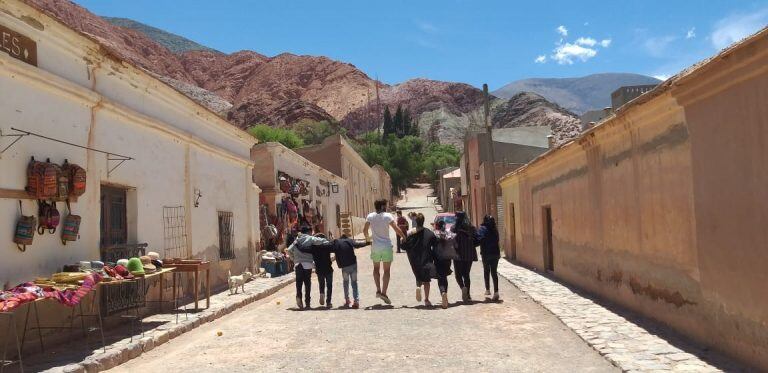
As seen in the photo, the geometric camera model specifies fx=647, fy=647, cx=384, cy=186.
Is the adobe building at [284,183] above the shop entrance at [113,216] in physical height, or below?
above

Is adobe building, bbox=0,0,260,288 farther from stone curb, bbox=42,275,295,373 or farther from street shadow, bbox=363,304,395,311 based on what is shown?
street shadow, bbox=363,304,395,311

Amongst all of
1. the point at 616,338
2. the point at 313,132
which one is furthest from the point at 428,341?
the point at 313,132

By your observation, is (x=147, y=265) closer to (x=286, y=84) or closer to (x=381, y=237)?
(x=381, y=237)

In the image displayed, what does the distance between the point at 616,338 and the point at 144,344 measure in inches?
214

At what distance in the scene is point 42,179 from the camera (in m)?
7.35

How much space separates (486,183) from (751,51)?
77.8ft

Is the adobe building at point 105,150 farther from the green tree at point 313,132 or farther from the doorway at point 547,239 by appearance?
the green tree at point 313,132

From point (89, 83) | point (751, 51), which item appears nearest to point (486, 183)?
point (89, 83)

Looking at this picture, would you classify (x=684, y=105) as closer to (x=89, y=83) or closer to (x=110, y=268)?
(x=110, y=268)

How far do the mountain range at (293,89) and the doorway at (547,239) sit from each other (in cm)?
9988

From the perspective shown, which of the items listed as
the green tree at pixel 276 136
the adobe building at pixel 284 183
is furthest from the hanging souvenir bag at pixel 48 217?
the green tree at pixel 276 136

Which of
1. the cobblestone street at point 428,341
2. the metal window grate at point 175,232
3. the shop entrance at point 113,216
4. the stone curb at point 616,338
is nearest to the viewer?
the stone curb at point 616,338

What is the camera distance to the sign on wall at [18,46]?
693cm

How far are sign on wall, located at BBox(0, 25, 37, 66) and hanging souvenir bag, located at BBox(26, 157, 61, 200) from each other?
1.15m
